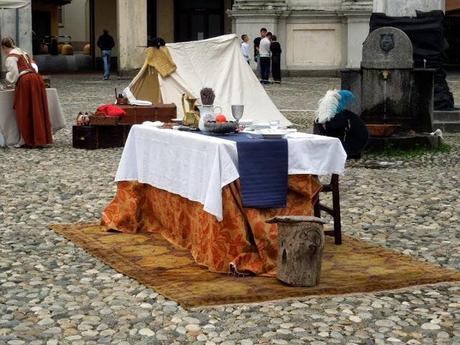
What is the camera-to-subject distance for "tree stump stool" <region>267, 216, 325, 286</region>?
21.4ft

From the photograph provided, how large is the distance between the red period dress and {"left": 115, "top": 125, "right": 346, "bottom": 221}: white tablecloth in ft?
20.0

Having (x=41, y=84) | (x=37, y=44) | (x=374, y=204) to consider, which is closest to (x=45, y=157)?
(x=41, y=84)

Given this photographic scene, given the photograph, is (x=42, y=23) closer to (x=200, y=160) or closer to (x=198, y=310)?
(x=200, y=160)

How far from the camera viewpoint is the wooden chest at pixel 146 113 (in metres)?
14.4

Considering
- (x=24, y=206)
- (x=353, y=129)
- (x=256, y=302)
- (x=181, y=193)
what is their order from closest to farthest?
(x=256, y=302), (x=181, y=193), (x=24, y=206), (x=353, y=129)

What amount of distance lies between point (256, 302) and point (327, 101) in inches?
160

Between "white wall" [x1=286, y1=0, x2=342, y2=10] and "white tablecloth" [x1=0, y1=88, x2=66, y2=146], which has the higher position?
"white wall" [x1=286, y1=0, x2=342, y2=10]

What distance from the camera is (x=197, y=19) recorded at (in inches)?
1559

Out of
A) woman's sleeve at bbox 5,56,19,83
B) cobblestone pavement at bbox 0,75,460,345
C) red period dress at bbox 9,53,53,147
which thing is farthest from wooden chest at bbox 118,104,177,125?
cobblestone pavement at bbox 0,75,460,345

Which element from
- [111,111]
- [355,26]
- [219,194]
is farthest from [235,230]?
[355,26]

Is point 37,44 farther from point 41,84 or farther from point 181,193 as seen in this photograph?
point 181,193

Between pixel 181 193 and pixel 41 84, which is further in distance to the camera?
pixel 41 84

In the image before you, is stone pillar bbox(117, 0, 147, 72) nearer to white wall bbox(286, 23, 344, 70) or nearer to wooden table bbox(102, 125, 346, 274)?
white wall bbox(286, 23, 344, 70)

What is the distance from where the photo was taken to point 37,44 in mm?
42219
